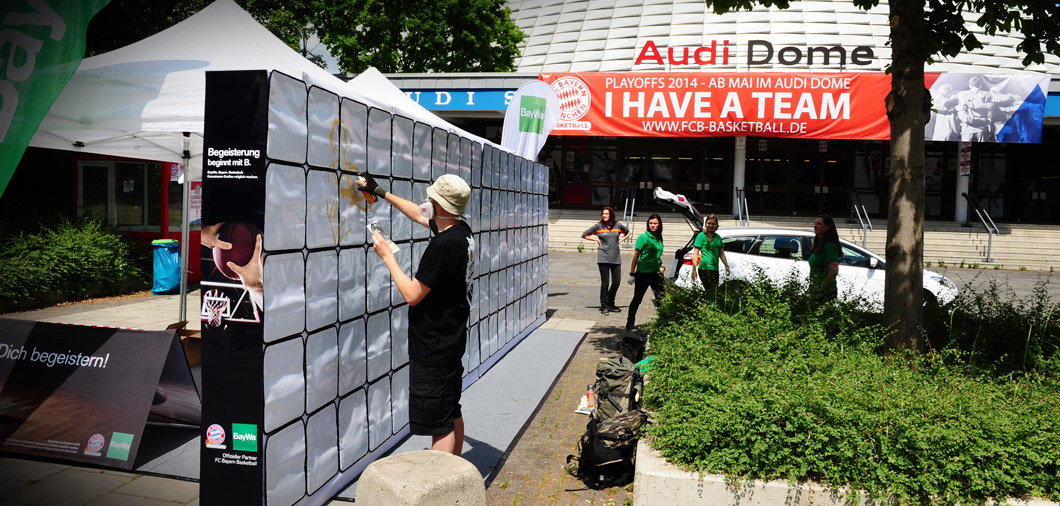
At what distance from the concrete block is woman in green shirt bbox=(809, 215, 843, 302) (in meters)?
5.70

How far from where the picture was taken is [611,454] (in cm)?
488

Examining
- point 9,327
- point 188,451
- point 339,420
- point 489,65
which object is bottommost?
point 188,451

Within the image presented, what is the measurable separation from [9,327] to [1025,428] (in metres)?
6.96

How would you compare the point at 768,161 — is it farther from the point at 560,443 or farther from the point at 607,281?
the point at 560,443

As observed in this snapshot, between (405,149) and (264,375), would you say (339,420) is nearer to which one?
(264,375)

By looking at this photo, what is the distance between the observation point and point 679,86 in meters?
26.0

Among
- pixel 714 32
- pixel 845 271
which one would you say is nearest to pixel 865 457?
pixel 845 271

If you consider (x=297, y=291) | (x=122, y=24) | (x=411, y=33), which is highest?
(x=411, y=33)

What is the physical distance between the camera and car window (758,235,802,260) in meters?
11.7

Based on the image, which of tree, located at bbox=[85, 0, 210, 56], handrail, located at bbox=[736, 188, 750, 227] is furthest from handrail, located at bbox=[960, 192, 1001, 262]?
tree, located at bbox=[85, 0, 210, 56]

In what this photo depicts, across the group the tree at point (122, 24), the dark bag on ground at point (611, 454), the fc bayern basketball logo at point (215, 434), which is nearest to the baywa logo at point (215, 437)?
the fc bayern basketball logo at point (215, 434)

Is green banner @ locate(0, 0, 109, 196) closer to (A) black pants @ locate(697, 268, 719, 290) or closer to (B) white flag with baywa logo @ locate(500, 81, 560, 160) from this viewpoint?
(A) black pants @ locate(697, 268, 719, 290)

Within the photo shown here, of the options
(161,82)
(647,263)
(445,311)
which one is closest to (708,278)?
(647,263)

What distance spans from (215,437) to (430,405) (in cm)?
120
